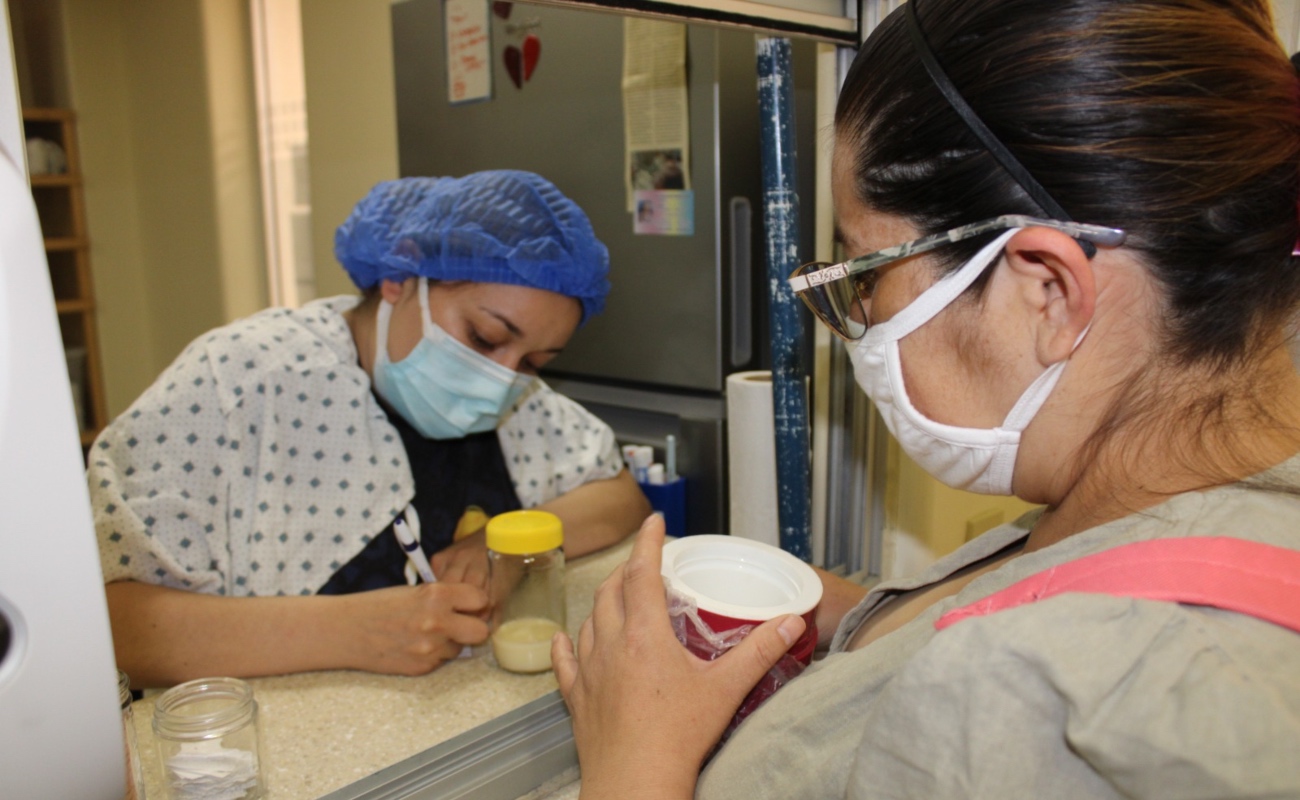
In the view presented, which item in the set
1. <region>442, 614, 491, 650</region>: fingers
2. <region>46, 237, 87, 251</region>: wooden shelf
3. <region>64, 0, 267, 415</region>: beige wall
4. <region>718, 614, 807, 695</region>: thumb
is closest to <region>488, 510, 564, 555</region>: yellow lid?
<region>442, 614, 491, 650</region>: fingers

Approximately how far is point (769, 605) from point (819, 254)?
1.44 feet

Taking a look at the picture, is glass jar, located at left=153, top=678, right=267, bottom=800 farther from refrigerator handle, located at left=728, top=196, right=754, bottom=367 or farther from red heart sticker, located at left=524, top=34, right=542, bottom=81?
red heart sticker, located at left=524, top=34, right=542, bottom=81

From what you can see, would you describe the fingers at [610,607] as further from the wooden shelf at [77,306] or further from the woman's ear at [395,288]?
the wooden shelf at [77,306]

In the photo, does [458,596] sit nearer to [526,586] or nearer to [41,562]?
[526,586]

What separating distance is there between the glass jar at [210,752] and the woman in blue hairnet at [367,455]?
0.25m

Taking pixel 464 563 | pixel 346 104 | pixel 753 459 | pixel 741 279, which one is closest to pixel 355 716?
pixel 464 563

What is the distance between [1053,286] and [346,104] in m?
2.16

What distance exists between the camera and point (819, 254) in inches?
40.3

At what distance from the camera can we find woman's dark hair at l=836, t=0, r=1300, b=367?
0.51m

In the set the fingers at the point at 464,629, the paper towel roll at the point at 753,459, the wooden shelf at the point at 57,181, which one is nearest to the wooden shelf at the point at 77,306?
the wooden shelf at the point at 57,181

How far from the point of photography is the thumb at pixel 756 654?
0.65 meters

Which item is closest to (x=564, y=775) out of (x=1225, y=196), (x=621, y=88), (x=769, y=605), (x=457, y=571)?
(x=769, y=605)

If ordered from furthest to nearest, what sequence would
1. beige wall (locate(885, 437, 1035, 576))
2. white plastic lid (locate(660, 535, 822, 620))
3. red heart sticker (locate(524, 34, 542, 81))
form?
red heart sticker (locate(524, 34, 542, 81)) < beige wall (locate(885, 437, 1035, 576)) < white plastic lid (locate(660, 535, 822, 620))

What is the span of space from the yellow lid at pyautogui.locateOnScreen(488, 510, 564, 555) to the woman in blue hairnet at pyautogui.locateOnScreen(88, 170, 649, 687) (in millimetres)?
131
